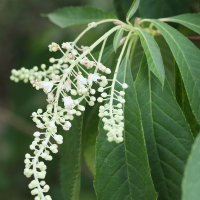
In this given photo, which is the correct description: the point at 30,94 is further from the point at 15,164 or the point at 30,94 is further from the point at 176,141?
the point at 176,141

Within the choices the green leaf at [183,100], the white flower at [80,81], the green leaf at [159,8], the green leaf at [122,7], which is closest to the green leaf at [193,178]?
the white flower at [80,81]

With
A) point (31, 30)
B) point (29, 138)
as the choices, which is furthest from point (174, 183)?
point (31, 30)

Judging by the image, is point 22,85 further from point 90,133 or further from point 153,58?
point 153,58

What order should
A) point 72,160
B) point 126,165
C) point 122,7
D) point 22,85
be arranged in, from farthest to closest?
point 22,85 → point 122,7 → point 72,160 → point 126,165

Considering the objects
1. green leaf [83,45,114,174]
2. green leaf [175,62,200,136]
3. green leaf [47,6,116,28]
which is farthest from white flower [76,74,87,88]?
green leaf [83,45,114,174]

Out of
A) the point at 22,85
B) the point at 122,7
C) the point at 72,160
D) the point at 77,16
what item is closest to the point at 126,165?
the point at 72,160

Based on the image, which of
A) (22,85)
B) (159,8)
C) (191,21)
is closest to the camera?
(191,21)

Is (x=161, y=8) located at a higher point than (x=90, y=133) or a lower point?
higher
